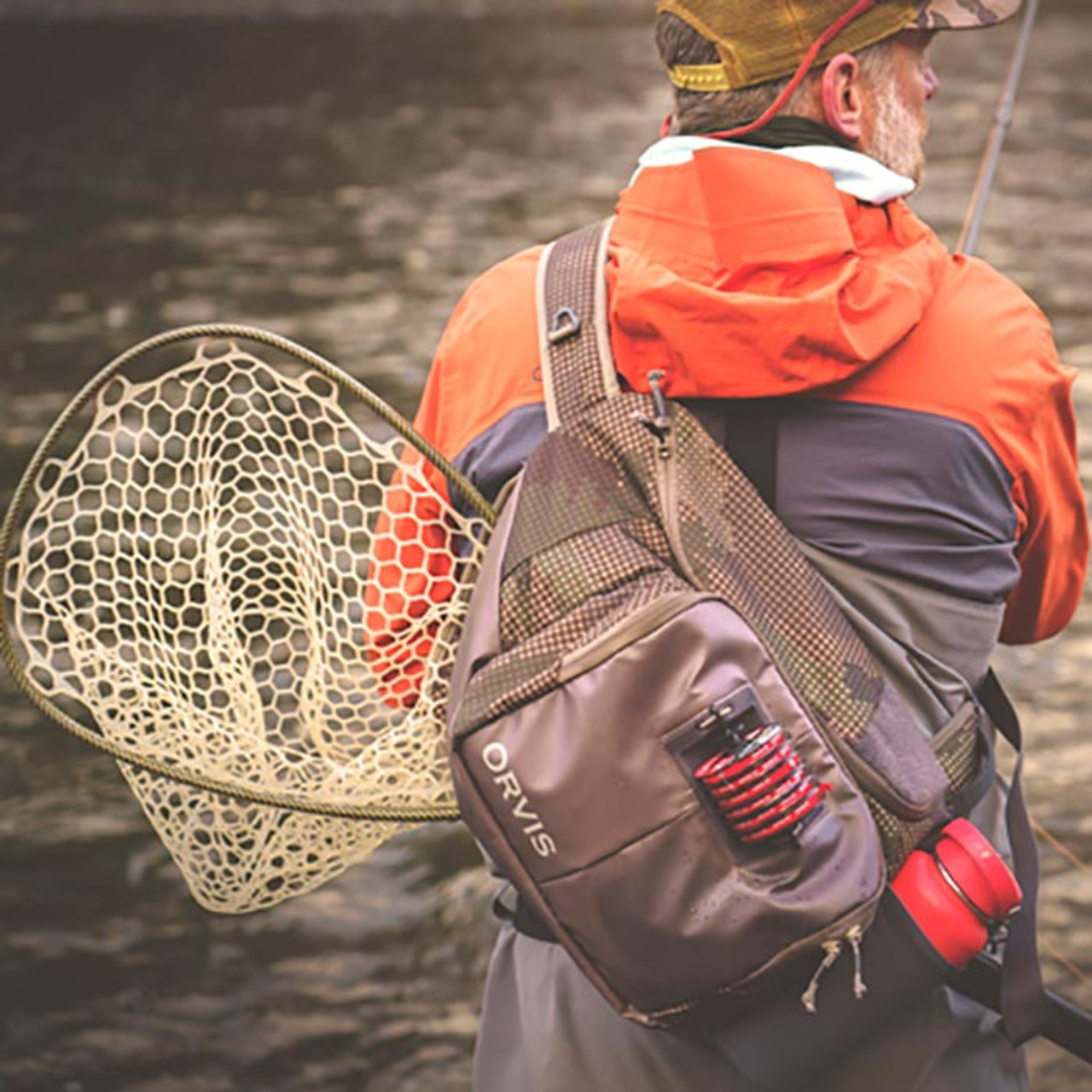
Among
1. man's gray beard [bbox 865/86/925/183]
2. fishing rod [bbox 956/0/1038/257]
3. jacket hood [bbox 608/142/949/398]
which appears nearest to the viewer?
jacket hood [bbox 608/142/949/398]

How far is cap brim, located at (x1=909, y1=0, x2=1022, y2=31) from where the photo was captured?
204 centimetres

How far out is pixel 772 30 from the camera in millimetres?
1965

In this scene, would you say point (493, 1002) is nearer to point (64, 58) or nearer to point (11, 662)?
point (11, 662)

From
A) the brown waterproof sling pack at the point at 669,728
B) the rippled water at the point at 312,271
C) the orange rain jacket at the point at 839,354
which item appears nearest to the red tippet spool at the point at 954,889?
the brown waterproof sling pack at the point at 669,728

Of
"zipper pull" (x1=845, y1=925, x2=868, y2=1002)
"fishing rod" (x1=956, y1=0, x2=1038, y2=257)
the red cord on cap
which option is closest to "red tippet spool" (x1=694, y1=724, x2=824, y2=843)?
"zipper pull" (x1=845, y1=925, x2=868, y2=1002)

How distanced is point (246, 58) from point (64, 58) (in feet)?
8.16

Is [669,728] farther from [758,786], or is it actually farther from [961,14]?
[961,14]

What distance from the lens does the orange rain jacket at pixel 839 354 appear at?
1.90 metres

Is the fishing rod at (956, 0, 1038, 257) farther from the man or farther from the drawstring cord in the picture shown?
the drawstring cord

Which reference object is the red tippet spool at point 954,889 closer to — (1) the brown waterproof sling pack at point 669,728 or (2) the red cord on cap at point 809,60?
(1) the brown waterproof sling pack at point 669,728

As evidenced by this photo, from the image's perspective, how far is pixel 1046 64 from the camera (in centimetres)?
2342

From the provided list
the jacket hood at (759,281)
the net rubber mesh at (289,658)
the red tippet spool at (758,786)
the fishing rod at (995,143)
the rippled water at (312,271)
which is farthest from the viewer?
the rippled water at (312,271)

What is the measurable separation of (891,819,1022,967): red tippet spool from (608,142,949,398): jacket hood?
53 centimetres

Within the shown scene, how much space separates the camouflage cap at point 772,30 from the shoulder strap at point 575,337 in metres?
0.23
